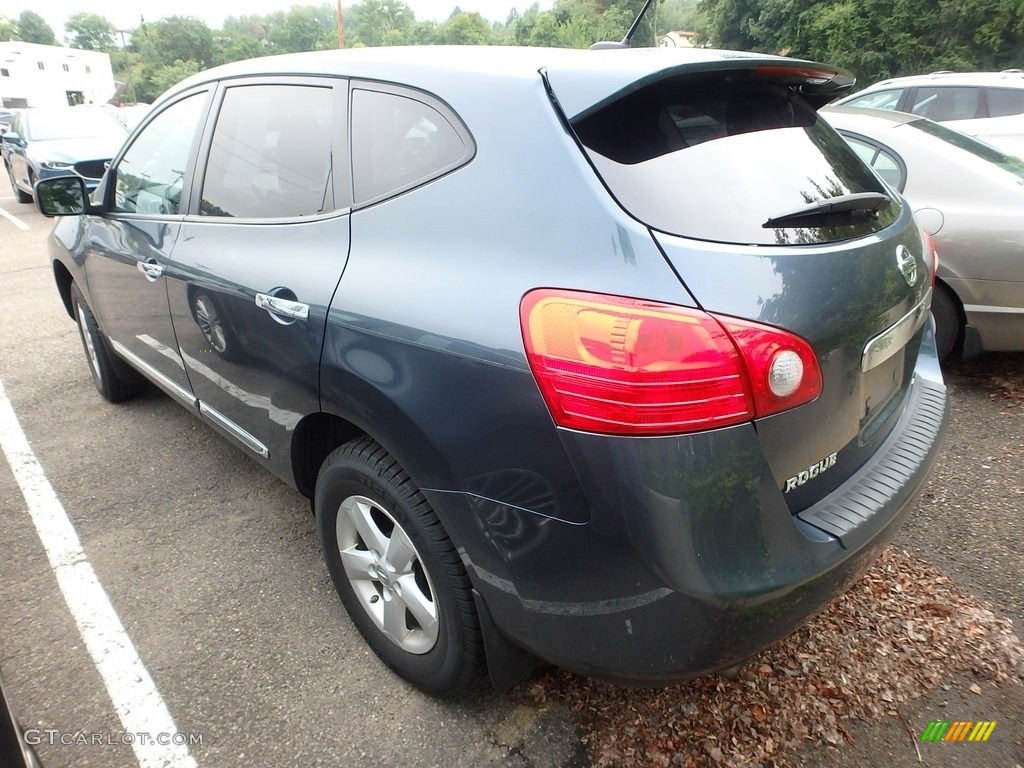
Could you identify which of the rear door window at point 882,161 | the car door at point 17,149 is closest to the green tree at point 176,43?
the car door at point 17,149

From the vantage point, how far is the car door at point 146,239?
2.83 metres

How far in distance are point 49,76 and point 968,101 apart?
326ft

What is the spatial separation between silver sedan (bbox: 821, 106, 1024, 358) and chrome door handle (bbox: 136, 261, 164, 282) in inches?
138

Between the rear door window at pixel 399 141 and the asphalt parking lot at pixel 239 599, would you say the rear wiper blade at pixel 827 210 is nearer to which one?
the rear door window at pixel 399 141

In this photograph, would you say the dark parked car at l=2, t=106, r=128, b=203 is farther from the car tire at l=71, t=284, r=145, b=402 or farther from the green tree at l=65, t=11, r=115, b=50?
the green tree at l=65, t=11, r=115, b=50


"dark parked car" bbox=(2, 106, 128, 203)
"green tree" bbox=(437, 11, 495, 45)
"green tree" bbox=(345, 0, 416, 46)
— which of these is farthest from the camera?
"green tree" bbox=(345, 0, 416, 46)

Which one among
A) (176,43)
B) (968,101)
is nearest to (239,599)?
(968,101)

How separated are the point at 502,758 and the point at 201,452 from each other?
2399mm

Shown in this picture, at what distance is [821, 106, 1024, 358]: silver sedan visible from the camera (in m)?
3.52

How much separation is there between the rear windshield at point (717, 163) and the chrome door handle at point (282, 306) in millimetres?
926

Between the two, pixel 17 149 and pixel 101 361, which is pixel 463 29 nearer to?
pixel 17 149

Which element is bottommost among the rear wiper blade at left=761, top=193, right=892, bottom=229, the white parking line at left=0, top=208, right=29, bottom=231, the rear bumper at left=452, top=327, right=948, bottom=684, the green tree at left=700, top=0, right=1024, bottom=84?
the white parking line at left=0, top=208, right=29, bottom=231

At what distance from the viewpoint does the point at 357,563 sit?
214 centimetres

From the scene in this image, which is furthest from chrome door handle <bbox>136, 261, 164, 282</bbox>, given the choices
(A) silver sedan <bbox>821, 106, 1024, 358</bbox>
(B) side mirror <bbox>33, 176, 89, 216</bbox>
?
(A) silver sedan <bbox>821, 106, 1024, 358</bbox>
